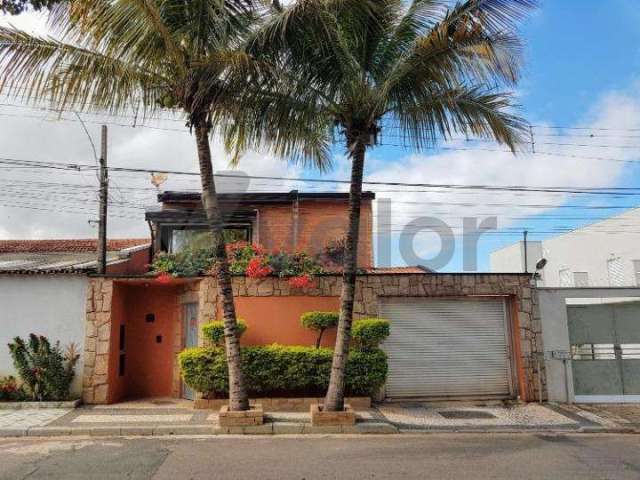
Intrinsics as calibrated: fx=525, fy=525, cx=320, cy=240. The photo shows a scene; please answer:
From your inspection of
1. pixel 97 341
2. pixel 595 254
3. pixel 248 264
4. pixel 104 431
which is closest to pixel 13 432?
pixel 104 431

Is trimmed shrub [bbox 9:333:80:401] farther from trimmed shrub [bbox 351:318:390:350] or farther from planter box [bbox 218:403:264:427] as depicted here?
trimmed shrub [bbox 351:318:390:350]

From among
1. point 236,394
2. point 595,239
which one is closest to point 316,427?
point 236,394

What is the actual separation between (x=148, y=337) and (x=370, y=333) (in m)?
5.68

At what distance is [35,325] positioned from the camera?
37.9 feet

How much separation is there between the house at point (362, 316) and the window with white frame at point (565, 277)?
46.5 ft

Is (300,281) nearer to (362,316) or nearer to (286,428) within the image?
(362,316)

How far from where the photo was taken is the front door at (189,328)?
12.4m

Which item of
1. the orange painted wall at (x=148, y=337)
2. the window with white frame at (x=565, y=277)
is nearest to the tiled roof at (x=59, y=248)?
the orange painted wall at (x=148, y=337)

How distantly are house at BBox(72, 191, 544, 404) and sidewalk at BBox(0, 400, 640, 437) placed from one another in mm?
757

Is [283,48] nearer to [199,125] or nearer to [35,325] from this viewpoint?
[199,125]

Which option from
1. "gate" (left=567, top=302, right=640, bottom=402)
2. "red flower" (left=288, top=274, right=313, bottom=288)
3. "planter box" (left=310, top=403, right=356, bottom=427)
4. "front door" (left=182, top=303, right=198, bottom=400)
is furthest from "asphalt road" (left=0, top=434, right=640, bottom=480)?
"front door" (left=182, top=303, right=198, bottom=400)

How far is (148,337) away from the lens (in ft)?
42.7

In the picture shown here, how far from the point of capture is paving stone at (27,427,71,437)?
29.1 ft

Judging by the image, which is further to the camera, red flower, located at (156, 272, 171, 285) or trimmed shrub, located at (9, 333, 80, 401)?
red flower, located at (156, 272, 171, 285)
